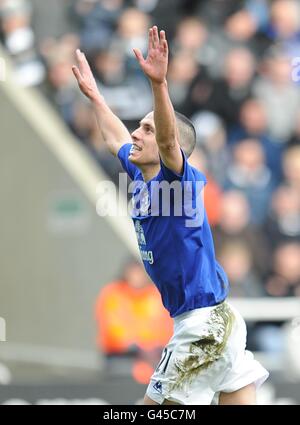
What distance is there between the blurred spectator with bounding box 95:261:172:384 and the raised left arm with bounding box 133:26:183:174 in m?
4.38

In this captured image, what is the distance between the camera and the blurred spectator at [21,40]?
11375mm

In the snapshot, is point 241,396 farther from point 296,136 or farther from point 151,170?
point 296,136

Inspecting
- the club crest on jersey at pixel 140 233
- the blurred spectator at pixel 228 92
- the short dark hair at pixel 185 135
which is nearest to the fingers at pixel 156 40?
the short dark hair at pixel 185 135

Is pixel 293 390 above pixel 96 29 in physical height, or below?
below

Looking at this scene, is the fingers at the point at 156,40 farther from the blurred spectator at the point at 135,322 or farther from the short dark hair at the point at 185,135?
the blurred spectator at the point at 135,322

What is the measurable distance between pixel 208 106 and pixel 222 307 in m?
5.20

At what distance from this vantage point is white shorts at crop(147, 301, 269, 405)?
6.30 m

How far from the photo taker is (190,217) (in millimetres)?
6316

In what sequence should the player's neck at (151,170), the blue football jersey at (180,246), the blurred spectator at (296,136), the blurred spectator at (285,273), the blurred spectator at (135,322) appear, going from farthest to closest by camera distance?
1. the blurred spectator at (296,136)
2. the blurred spectator at (285,273)
3. the blurred spectator at (135,322)
4. the player's neck at (151,170)
5. the blue football jersey at (180,246)

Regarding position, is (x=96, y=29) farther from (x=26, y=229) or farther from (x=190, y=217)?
(x=190, y=217)

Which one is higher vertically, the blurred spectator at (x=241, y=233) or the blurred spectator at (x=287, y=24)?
the blurred spectator at (x=287, y=24)

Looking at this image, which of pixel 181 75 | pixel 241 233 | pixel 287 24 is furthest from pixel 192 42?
pixel 241 233
